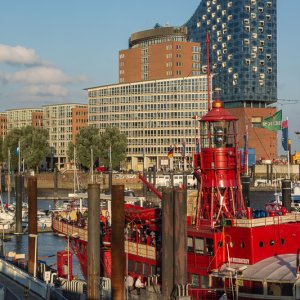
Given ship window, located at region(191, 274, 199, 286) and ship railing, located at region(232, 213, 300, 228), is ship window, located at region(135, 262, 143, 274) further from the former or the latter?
ship railing, located at region(232, 213, 300, 228)

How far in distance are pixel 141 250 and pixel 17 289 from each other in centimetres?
680

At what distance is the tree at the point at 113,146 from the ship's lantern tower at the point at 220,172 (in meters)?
133

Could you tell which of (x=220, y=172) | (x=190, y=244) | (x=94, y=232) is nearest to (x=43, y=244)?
(x=220, y=172)

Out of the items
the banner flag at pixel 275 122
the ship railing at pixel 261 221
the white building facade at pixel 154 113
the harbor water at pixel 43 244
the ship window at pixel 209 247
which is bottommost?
the harbor water at pixel 43 244

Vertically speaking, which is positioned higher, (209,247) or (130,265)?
(209,247)

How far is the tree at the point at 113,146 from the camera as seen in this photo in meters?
171

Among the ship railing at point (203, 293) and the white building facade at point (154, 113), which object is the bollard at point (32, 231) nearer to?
the ship railing at point (203, 293)

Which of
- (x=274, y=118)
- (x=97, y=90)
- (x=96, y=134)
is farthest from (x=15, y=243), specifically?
(x=97, y=90)

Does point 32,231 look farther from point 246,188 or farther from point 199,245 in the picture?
point 246,188

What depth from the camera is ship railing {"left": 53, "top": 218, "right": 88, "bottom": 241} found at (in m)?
44.8

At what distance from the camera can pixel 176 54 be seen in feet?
653

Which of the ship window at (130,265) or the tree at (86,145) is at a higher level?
the tree at (86,145)

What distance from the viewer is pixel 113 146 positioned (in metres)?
171

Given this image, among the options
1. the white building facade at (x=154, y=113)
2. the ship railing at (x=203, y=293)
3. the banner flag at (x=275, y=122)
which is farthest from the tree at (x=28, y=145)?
the ship railing at (x=203, y=293)
